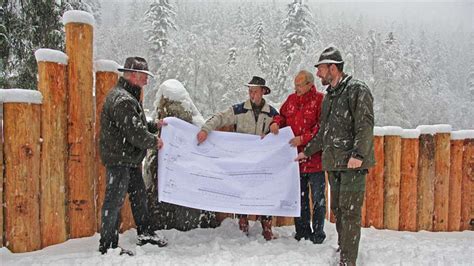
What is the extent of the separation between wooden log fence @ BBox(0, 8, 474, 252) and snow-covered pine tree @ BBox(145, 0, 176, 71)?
34.5 metres

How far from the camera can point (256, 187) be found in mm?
5238

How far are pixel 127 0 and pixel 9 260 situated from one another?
7343 cm

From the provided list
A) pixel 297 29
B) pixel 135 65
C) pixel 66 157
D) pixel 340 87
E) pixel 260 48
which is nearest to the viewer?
pixel 340 87

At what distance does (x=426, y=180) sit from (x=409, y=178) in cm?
29

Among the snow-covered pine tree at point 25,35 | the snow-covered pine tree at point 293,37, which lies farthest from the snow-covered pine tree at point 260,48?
the snow-covered pine tree at point 25,35

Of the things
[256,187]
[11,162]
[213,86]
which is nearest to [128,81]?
[11,162]

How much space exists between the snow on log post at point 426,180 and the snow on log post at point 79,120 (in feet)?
15.3

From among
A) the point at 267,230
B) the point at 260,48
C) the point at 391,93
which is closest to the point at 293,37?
the point at 260,48

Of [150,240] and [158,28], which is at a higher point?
[158,28]

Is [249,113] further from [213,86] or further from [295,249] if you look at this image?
[213,86]

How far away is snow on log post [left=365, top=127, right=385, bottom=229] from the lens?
→ 6000 mm

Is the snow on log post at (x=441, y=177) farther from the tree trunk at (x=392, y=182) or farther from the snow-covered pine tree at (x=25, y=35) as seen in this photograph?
the snow-covered pine tree at (x=25, y=35)

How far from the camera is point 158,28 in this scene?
127 ft

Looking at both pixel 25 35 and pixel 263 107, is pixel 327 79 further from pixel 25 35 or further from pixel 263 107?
pixel 25 35
